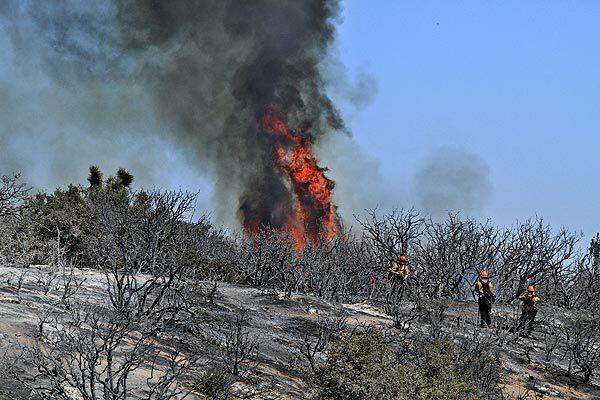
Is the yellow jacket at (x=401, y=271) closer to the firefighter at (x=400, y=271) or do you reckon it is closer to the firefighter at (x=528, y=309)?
the firefighter at (x=400, y=271)

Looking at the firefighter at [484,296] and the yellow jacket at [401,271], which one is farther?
the yellow jacket at [401,271]

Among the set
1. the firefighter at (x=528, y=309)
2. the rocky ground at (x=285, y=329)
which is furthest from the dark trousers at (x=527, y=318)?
the rocky ground at (x=285, y=329)

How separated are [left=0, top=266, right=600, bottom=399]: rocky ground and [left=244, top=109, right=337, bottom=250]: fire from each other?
1739 cm

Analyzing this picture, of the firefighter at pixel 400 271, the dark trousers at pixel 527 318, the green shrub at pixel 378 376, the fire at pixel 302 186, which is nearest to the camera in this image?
the green shrub at pixel 378 376

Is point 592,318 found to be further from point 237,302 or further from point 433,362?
point 237,302

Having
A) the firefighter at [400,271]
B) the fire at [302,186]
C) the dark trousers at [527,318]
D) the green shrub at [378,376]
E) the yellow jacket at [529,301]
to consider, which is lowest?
the green shrub at [378,376]

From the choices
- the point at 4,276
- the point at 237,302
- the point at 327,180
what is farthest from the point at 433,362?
the point at 327,180

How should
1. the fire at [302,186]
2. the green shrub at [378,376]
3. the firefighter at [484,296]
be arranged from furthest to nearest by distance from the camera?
the fire at [302,186], the firefighter at [484,296], the green shrub at [378,376]

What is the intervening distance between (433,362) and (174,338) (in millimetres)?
5191

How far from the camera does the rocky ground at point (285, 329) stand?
1153 cm

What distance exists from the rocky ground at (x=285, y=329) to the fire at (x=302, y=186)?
1739cm

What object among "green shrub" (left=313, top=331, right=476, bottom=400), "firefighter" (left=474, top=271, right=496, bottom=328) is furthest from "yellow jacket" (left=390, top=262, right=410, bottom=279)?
"green shrub" (left=313, top=331, right=476, bottom=400)

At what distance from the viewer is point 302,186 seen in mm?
44031

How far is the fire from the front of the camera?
4178 centimetres
